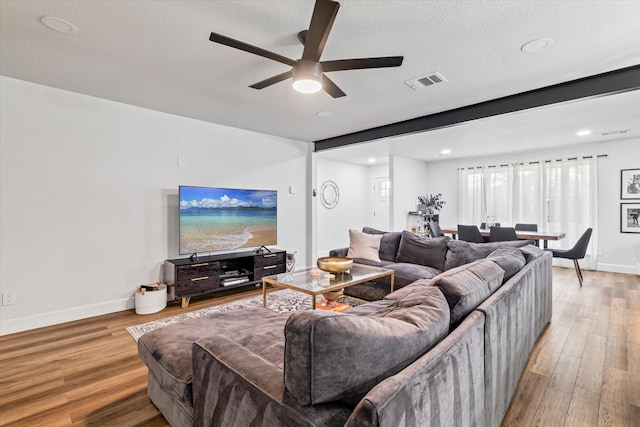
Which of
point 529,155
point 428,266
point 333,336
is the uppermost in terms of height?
point 529,155

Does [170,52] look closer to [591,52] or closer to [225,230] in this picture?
[225,230]

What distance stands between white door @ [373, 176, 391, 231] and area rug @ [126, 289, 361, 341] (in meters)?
4.67

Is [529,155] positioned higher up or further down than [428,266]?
higher up

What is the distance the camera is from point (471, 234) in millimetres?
5410

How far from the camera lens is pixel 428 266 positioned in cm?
390

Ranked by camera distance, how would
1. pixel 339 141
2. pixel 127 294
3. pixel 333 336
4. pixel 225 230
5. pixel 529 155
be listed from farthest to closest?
pixel 529 155 → pixel 339 141 → pixel 225 230 → pixel 127 294 → pixel 333 336

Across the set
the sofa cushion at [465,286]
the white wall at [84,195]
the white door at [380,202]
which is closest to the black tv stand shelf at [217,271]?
the white wall at [84,195]

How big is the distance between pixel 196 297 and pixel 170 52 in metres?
2.92

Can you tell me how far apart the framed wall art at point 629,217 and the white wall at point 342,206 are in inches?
199

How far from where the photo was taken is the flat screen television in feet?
12.7

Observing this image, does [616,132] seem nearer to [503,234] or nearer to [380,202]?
[503,234]

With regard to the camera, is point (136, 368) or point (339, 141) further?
point (339, 141)

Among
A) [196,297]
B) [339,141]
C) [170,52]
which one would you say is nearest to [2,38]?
[170,52]

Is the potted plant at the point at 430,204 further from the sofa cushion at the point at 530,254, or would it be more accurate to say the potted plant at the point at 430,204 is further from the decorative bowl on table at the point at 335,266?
the decorative bowl on table at the point at 335,266
